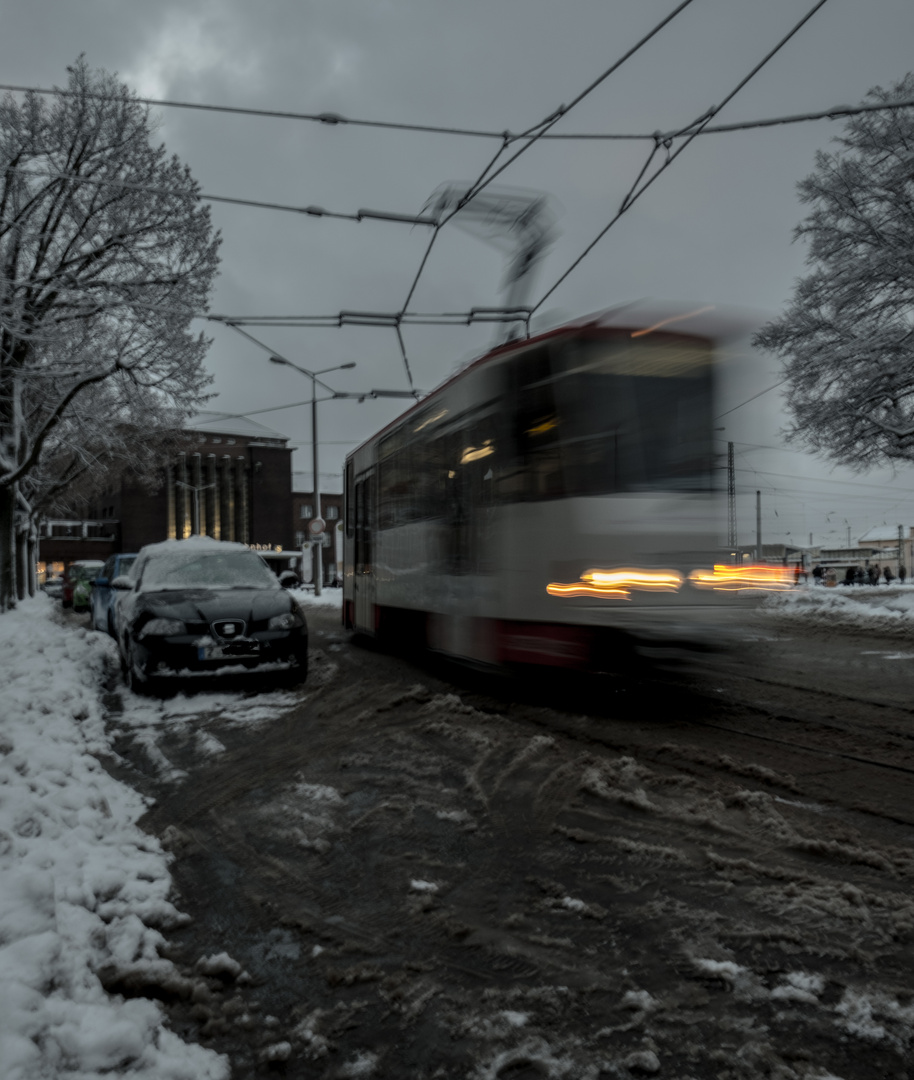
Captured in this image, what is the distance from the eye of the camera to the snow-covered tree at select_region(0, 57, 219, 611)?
17.4 m

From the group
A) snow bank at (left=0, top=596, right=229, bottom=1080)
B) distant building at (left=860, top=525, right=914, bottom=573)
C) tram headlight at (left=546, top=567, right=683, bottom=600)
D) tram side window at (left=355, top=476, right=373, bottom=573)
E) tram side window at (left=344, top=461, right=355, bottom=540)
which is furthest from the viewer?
distant building at (left=860, top=525, right=914, bottom=573)

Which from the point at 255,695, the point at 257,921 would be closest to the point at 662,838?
the point at 257,921

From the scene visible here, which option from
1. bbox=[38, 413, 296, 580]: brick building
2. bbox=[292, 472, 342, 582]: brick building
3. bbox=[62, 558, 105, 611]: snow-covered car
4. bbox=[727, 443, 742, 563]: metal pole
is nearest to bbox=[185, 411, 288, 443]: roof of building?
bbox=[38, 413, 296, 580]: brick building

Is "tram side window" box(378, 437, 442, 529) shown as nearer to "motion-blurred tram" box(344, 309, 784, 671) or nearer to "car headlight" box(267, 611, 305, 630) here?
"motion-blurred tram" box(344, 309, 784, 671)

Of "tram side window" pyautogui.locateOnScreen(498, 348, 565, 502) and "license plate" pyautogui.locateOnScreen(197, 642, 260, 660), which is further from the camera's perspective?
"license plate" pyautogui.locateOnScreen(197, 642, 260, 660)

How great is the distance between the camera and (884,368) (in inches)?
708

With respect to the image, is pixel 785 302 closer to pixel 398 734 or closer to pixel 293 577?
pixel 293 577

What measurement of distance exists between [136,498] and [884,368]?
67772 millimetres

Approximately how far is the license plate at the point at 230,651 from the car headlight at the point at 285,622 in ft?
1.03

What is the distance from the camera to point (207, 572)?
32.8 feet

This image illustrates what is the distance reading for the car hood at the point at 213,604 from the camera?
8.60 metres

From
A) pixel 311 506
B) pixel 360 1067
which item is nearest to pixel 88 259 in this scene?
pixel 360 1067

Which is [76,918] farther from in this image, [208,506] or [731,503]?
[208,506]

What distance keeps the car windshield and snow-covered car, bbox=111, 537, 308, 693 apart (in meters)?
0.01
